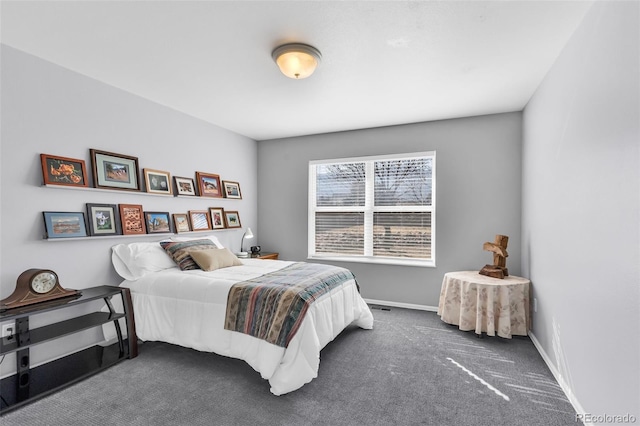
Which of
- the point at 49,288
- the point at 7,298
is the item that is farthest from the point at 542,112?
the point at 7,298

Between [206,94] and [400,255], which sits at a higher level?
[206,94]

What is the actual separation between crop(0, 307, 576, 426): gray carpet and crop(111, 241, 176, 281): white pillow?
2.32 ft

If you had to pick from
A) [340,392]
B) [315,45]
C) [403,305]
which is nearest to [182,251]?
[340,392]

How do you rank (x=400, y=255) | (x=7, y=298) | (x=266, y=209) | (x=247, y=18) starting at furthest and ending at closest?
(x=266, y=209) < (x=400, y=255) < (x=7, y=298) < (x=247, y=18)

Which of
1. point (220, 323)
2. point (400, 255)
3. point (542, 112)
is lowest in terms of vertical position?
point (220, 323)

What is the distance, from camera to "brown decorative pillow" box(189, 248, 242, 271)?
321 centimetres

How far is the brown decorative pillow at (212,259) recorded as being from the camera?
3213 millimetres

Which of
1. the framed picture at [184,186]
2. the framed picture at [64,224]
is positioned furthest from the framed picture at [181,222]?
the framed picture at [64,224]

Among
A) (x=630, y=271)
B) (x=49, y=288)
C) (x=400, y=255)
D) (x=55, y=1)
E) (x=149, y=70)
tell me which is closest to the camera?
(x=630, y=271)

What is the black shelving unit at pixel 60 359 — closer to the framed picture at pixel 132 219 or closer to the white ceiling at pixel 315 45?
the framed picture at pixel 132 219

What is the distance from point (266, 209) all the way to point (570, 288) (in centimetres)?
407

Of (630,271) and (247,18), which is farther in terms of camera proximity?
(247,18)

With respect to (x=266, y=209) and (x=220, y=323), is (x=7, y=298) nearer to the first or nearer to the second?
(x=220, y=323)

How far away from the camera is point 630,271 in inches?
56.9
